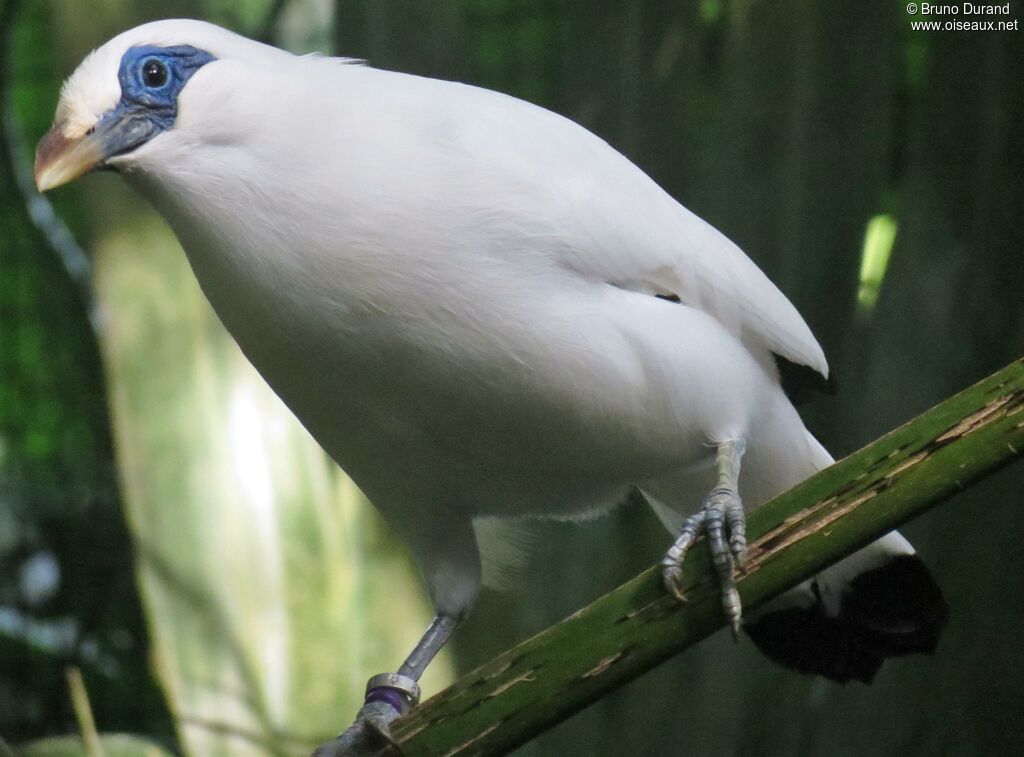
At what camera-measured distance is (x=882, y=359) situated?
187 centimetres

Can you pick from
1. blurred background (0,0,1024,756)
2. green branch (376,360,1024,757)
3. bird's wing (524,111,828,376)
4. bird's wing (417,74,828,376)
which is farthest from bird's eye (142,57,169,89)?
blurred background (0,0,1024,756)

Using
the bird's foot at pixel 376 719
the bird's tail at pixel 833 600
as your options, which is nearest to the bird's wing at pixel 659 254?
the bird's tail at pixel 833 600

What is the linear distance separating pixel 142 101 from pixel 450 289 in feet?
0.99

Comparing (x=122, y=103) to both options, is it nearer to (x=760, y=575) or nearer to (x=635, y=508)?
(x=760, y=575)

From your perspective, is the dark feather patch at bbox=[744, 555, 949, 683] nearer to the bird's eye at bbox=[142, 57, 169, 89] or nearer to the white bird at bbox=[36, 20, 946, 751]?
the white bird at bbox=[36, 20, 946, 751]

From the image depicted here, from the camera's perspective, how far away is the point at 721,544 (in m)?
1.04

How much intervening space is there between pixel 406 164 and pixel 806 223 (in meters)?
1.01

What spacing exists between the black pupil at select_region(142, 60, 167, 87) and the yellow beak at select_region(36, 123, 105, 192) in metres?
0.06

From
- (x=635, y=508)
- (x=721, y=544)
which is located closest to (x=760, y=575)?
(x=721, y=544)

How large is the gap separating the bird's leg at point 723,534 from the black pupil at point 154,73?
1.91ft

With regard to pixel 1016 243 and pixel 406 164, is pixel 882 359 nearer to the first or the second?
pixel 1016 243

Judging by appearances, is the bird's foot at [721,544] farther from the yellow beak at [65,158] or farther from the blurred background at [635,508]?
the blurred background at [635,508]

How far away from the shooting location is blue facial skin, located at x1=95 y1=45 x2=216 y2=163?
3.33 ft

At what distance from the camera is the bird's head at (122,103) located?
101 centimetres
